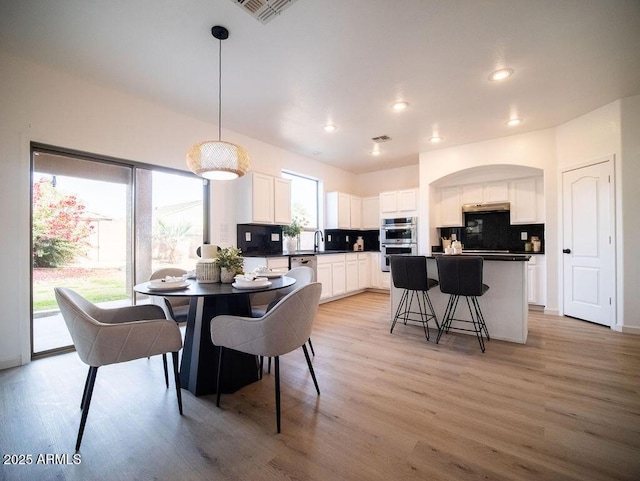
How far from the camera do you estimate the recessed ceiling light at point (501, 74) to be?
2.74m

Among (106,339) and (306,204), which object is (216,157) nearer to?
(106,339)

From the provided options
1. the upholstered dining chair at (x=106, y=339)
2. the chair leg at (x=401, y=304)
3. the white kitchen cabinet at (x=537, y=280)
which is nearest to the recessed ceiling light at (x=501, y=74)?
the chair leg at (x=401, y=304)

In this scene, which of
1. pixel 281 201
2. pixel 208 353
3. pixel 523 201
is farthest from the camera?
pixel 523 201

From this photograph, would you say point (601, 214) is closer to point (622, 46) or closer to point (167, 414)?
point (622, 46)

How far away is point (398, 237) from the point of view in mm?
5656

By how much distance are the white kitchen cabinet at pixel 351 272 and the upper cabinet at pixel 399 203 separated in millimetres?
1127

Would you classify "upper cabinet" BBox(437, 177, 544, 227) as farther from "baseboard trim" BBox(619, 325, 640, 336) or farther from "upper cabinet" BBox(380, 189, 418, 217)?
"baseboard trim" BBox(619, 325, 640, 336)

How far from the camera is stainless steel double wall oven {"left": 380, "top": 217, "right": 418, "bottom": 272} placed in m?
5.47

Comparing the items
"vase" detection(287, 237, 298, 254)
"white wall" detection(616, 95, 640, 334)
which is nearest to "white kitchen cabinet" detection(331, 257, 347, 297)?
"vase" detection(287, 237, 298, 254)

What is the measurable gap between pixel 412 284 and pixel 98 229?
11.6 ft

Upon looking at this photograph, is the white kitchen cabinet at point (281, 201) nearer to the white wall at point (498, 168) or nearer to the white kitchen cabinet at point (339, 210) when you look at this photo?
the white kitchen cabinet at point (339, 210)

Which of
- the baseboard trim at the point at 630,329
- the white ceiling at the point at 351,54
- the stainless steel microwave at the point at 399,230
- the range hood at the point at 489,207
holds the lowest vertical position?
the baseboard trim at the point at 630,329

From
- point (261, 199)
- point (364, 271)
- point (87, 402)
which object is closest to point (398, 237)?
point (364, 271)

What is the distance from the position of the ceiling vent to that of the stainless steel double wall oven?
4241 mm
